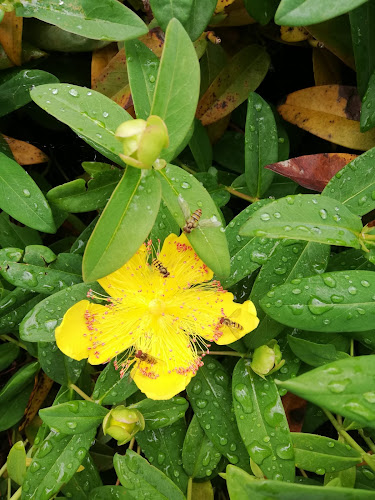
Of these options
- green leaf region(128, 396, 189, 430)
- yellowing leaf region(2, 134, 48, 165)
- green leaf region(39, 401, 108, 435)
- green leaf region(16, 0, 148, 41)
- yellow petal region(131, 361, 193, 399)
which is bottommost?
green leaf region(128, 396, 189, 430)

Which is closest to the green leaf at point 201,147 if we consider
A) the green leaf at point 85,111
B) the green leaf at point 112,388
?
the green leaf at point 85,111

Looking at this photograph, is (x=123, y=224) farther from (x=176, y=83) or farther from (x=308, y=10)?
(x=308, y=10)

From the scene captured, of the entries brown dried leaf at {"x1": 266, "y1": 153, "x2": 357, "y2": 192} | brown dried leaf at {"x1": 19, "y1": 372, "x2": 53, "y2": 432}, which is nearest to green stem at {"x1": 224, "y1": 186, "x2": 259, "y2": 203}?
brown dried leaf at {"x1": 266, "y1": 153, "x2": 357, "y2": 192}

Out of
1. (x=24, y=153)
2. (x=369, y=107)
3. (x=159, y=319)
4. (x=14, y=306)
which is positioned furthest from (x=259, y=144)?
(x=14, y=306)

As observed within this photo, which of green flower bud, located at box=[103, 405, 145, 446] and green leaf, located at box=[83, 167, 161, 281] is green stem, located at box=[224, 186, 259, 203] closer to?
green leaf, located at box=[83, 167, 161, 281]

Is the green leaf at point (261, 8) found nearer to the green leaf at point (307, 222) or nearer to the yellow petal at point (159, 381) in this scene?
the green leaf at point (307, 222)

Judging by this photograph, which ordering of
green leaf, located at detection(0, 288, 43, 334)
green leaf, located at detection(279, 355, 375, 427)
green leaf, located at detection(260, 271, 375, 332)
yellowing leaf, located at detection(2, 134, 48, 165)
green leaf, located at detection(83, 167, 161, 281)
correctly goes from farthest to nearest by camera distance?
1. yellowing leaf, located at detection(2, 134, 48, 165)
2. green leaf, located at detection(0, 288, 43, 334)
3. green leaf, located at detection(260, 271, 375, 332)
4. green leaf, located at detection(83, 167, 161, 281)
5. green leaf, located at detection(279, 355, 375, 427)
